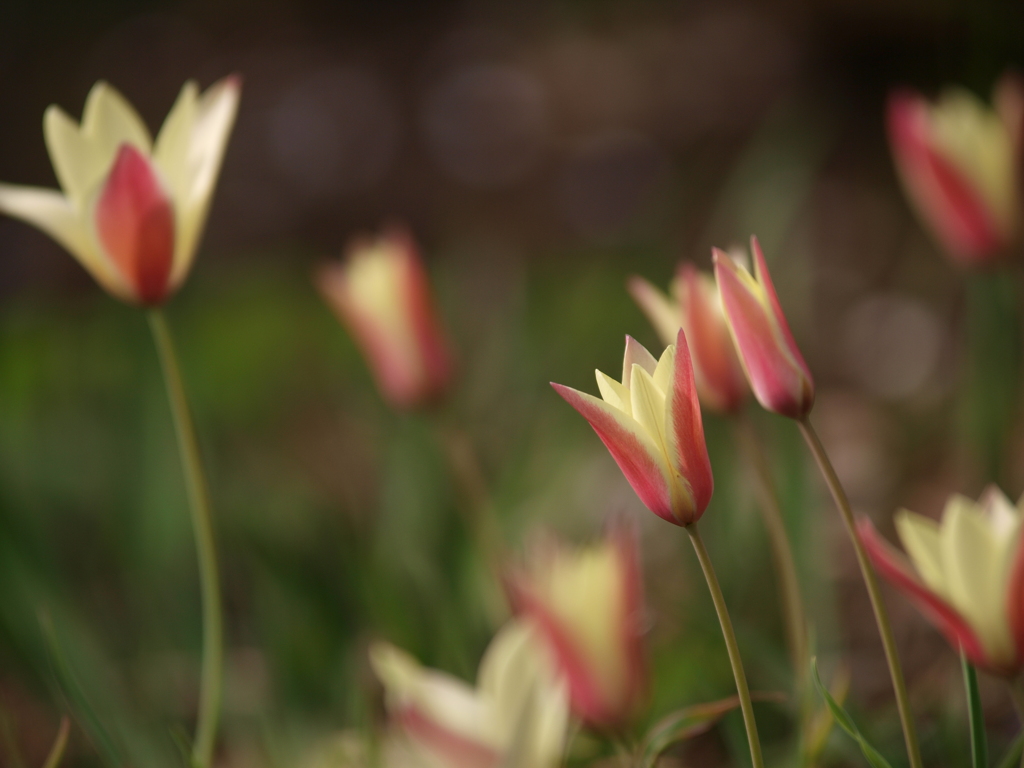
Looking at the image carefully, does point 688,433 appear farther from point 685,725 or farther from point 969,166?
point 969,166

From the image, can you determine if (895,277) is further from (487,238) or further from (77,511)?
(77,511)

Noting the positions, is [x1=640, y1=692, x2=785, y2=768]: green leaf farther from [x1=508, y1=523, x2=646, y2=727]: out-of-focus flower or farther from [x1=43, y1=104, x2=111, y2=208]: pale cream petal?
[x1=43, y1=104, x2=111, y2=208]: pale cream petal

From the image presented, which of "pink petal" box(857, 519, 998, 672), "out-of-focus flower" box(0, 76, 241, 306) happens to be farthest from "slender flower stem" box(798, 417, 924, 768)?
"out-of-focus flower" box(0, 76, 241, 306)

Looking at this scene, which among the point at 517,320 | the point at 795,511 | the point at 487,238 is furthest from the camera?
the point at 487,238

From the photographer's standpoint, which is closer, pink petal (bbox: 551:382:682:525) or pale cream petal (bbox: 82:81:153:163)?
pink petal (bbox: 551:382:682:525)

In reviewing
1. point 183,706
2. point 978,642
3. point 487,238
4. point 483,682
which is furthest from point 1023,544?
point 487,238

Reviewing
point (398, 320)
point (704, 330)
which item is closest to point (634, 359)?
point (704, 330)
